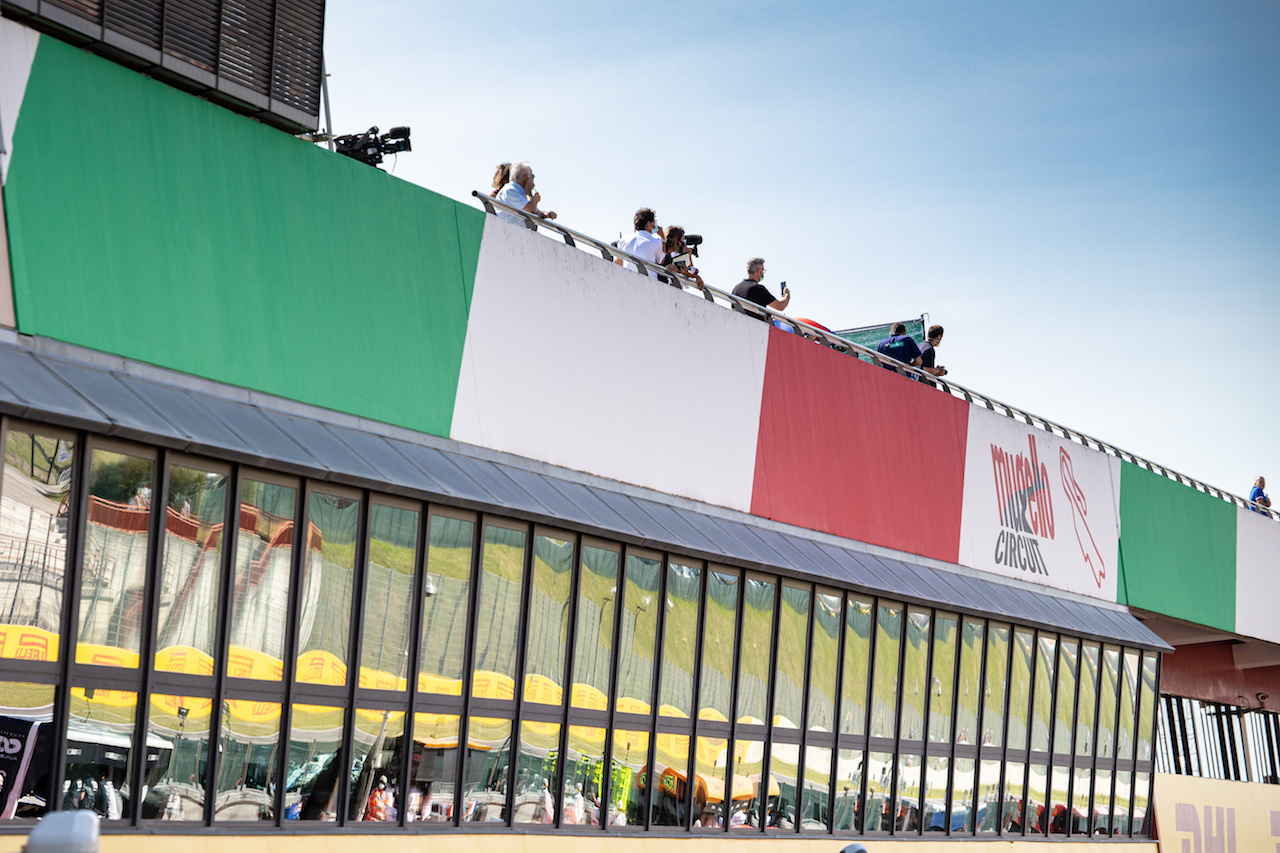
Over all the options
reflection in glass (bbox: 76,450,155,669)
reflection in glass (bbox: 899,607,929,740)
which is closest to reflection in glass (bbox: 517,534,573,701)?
reflection in glass (bbox: 76,450,155,669)

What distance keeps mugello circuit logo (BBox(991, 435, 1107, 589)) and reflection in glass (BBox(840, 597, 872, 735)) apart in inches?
191

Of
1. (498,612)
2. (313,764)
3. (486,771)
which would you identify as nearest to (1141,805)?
(486,771)

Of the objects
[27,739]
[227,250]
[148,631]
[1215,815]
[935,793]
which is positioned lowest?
[1215,815]

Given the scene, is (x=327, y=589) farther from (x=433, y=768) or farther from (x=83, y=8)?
(x=83, y=8)

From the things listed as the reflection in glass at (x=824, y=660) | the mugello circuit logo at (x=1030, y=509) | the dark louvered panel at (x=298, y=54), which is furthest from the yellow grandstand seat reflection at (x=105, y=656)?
the mugello circuit logo at (x=1030, y=509)

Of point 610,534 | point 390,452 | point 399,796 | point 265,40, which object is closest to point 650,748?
point 610,534

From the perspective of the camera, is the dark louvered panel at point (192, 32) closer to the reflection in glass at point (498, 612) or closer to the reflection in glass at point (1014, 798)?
the reflection in glass at point (498, 612)

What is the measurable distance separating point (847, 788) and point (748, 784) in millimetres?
2193

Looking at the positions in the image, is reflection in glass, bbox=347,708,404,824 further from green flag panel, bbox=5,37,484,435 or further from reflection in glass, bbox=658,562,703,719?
reflection in glass, bbox=658,562,703,719

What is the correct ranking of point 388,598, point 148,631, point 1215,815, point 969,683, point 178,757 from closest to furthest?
point 148,631
point 178,757
point 388,598
point 969,683
point 1215,815

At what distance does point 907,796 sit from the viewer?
19172 mm

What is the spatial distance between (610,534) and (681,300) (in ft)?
11.3

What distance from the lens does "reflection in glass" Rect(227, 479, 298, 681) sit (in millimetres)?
11008

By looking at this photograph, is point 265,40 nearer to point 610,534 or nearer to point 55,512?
point 55,512
